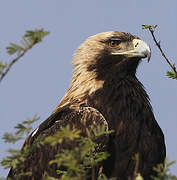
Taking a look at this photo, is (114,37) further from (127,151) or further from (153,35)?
(153,35)

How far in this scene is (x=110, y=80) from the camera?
7102 mm

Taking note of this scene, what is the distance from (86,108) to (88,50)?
1.76 m

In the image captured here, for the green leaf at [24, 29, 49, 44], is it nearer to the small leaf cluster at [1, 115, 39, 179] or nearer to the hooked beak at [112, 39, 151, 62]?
the small leaf cluster at [1, 115, 39, 179]

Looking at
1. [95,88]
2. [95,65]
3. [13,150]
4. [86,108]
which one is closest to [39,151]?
[86,108]

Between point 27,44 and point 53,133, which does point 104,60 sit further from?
point 27,44

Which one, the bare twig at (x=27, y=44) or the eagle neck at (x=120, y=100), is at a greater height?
the bare twig at (x=27, y=44)

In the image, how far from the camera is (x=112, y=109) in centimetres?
653

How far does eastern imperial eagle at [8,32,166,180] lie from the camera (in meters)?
6.02

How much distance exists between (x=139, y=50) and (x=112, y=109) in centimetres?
126

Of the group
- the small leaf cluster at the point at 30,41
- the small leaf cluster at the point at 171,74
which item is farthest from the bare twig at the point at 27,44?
the small leaf cluster at the point at 171,74

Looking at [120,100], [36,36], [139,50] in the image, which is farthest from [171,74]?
[139,50]

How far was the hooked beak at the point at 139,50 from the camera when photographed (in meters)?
6.97

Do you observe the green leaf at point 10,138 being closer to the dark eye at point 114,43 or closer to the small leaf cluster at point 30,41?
the small leaf cluster at point 30,41

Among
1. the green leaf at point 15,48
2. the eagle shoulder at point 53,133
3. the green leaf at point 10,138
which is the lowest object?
the eagle shoulder at point 53,133
